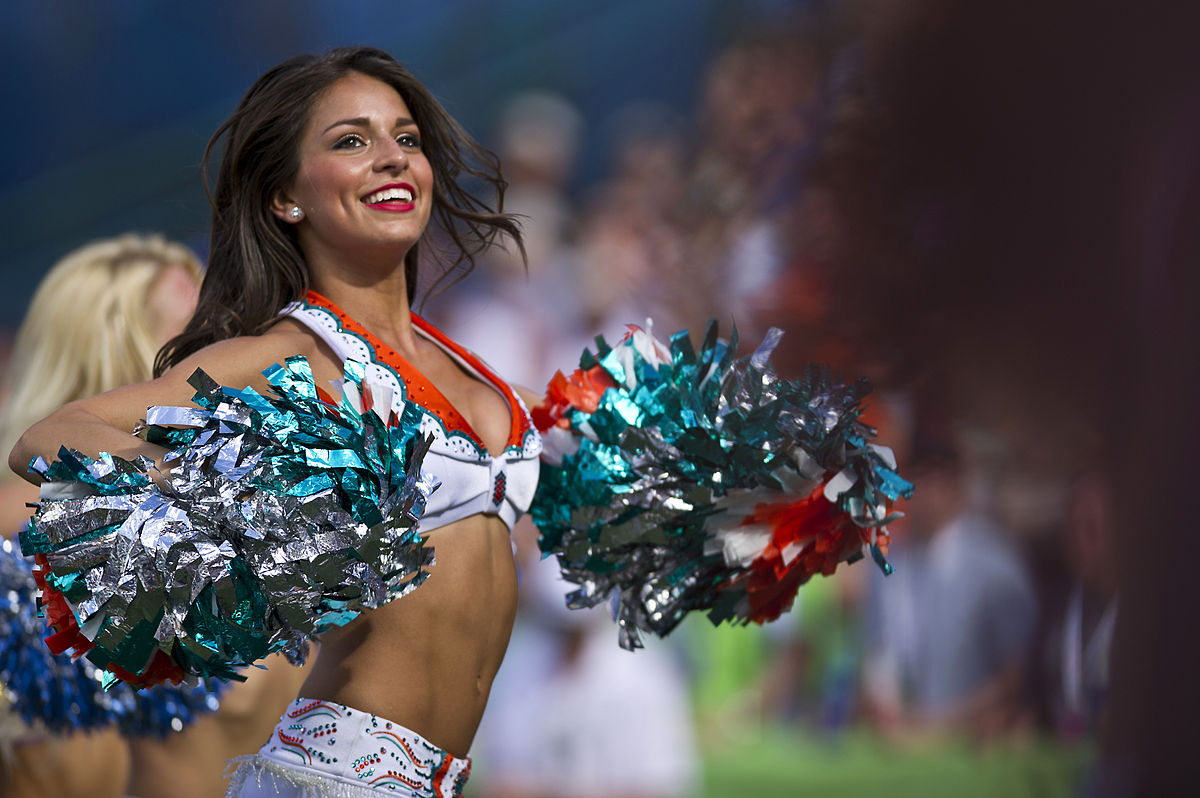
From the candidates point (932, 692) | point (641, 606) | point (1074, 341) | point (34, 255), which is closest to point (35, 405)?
point (641, 606)

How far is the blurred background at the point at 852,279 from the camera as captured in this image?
365 cm

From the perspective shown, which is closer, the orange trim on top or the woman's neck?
the orange trim on top

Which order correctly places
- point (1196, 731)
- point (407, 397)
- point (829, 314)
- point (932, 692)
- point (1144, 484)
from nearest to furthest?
point (407, 397) → point (1196, 731) → point (1144, 484) → point (829, 314) → point (932, 692)

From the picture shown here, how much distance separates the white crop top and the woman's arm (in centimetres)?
7

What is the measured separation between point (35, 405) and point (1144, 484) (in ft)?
9.30

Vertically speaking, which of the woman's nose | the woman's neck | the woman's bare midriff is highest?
the woman's nose

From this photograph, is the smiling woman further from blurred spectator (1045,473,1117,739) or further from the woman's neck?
blurred spectator (1045,473,1117,739)

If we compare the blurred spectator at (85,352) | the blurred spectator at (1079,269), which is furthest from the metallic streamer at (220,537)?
the blurred spectator at (1079,269)

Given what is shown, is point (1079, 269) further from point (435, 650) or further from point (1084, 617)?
point (435, 650)

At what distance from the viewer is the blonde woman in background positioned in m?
2.98

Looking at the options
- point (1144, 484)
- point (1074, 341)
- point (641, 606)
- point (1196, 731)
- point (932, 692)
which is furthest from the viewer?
point (932, 692)

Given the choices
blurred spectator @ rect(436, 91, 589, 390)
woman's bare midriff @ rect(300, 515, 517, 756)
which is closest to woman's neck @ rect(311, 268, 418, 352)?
woman's bare midriff @ rect(300, 515, 517, 756)

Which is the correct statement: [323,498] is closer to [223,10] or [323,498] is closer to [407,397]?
[407,397]

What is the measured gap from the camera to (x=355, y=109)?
228cm
